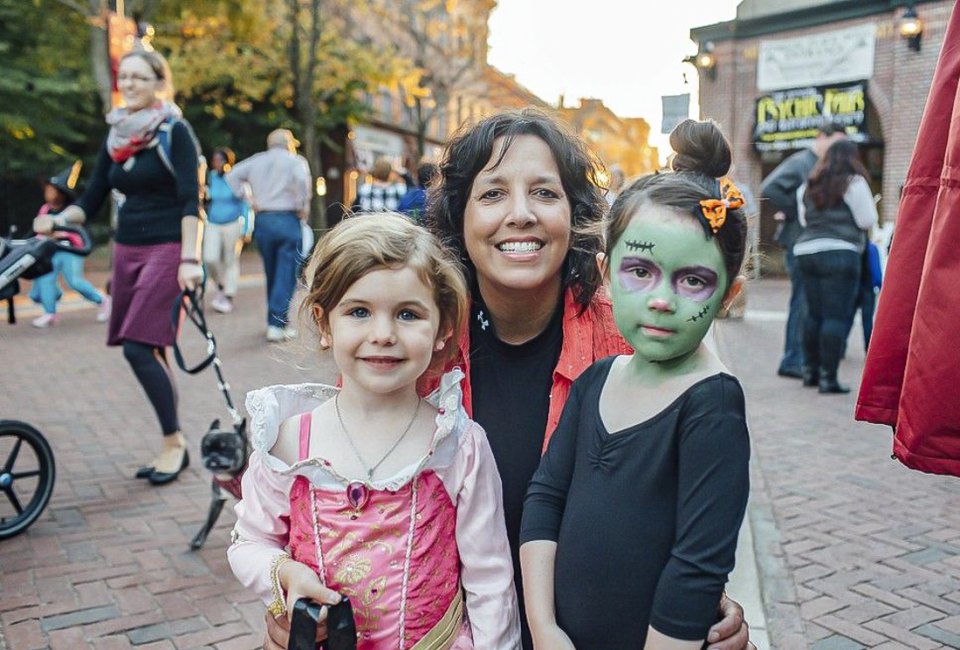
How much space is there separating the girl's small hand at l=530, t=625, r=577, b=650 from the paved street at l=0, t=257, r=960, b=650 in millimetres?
877

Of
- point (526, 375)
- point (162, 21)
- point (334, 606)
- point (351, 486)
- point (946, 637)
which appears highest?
point (162, 21)

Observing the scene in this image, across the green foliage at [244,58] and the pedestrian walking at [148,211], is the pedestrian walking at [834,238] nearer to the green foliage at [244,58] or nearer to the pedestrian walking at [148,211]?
the pedestrian walking at [148,211]

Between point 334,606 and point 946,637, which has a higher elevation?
point 334,606

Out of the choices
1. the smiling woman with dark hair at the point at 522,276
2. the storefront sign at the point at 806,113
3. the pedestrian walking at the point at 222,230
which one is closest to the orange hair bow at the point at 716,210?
the smiling woman with dark hair at the point at 522,276

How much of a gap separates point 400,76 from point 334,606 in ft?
62.5

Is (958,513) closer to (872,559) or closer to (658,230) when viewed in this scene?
(872,559)

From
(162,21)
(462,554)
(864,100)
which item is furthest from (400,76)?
(462,554)

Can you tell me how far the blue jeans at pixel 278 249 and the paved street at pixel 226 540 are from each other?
207cm

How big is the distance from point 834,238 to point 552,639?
5.89 m

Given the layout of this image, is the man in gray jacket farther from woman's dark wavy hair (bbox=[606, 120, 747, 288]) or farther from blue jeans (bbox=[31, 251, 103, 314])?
blue jeans (bbox=[31, 251, 103, 314])

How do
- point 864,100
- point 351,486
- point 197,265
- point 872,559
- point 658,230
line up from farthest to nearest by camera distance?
point 864,100 → point 197,265 → point 872,559 → point 351,486 → point 658,230

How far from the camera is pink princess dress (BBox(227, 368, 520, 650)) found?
5.94 feet

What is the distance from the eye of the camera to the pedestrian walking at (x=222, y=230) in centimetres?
1116

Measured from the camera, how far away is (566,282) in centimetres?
229
